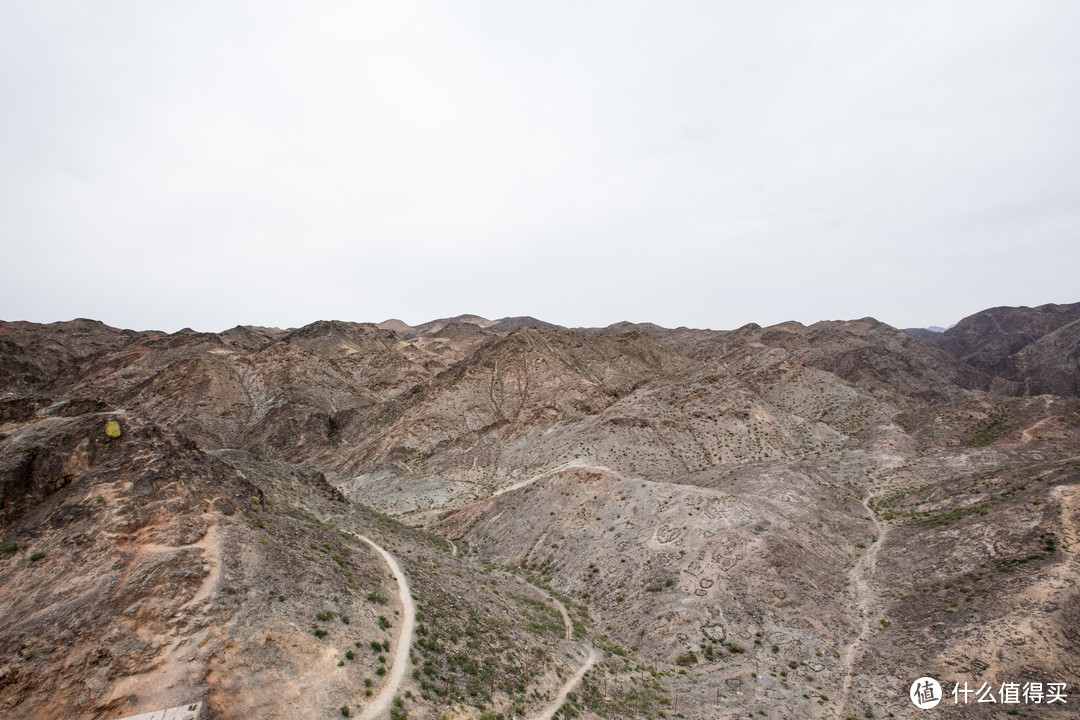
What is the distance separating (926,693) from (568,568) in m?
18.5

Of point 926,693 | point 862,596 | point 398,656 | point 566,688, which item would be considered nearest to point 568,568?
point 566,688

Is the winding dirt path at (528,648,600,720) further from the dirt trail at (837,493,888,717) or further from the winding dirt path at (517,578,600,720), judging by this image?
the dirt trail at (837,493,888,717)

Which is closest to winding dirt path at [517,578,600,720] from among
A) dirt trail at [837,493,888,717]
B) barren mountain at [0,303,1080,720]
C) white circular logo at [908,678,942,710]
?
barren mountain at [0,303,1080,720]

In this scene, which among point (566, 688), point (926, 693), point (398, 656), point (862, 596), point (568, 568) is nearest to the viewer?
point (398, 656)

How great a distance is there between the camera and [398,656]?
1647 cm

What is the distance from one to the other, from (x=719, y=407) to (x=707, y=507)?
28.5 m

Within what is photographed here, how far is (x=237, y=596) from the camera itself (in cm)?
1548

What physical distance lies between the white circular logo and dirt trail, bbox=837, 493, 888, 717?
2.18 m

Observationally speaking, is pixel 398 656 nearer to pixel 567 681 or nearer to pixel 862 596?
pixel 567 681

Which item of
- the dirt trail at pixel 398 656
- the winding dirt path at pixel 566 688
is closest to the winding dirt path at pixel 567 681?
the winding dirt path at pixel 566 688

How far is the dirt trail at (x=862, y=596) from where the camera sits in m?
19.9

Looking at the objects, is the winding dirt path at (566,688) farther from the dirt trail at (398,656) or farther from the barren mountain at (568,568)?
the dirt trail at (398,656)

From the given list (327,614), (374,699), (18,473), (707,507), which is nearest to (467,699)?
(374,699)

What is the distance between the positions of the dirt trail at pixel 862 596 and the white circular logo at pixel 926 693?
7.16ft
